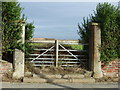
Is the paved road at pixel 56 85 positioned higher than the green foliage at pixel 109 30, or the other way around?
the green foliage at pixel 109 30

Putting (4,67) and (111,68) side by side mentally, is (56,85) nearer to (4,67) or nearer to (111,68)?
(4,67)

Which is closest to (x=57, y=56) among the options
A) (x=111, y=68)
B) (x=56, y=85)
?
(x=56, y=85)

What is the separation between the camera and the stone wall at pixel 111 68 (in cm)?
734

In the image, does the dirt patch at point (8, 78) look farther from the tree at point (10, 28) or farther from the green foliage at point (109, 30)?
the green foliage at point (109, 30)

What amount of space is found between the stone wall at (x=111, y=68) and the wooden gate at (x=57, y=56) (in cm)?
84

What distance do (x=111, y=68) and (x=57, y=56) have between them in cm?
215

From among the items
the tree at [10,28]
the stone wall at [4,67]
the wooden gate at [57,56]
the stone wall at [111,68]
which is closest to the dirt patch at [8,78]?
the stone wall at [4,67]

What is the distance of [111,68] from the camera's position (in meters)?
7.36

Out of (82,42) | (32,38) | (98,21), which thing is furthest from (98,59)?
(32,38)

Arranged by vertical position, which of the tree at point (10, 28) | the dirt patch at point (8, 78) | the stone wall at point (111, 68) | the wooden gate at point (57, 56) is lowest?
the dirt patch at point (8, 78)

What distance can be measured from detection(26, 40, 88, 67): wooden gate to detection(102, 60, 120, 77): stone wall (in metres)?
0.84

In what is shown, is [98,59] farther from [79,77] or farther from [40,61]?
[40,61]

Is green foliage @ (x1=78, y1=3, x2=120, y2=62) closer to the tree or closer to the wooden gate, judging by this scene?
the wooden gate

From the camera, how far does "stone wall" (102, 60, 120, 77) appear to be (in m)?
7.34
